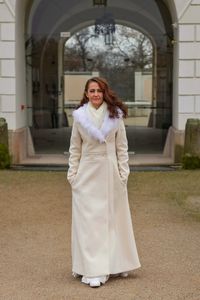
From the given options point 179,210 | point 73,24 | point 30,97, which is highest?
point 73,24

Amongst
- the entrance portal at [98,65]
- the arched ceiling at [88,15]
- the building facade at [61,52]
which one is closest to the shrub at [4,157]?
the building facade at [61,52]

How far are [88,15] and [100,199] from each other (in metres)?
14.0

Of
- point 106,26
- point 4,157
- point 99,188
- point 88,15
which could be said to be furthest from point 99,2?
point 99,188

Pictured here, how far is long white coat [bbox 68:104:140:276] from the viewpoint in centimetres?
575

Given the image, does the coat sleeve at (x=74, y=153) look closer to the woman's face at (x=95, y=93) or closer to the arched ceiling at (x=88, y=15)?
the woman's face at (x=95, y=93)

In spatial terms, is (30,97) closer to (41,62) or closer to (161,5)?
(41,62)

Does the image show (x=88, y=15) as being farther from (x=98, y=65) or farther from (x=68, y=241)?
(x=68, y=241)

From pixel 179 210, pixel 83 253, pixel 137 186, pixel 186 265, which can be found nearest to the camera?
pixel 83 253

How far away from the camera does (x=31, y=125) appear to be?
1778cm

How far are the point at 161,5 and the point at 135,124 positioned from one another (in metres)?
3.42

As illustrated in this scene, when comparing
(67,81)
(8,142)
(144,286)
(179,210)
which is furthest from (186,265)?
(67,81)

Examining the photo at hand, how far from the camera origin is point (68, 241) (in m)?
7.58

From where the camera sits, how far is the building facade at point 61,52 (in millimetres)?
14625

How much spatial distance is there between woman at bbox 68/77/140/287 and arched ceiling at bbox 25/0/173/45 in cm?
1174
